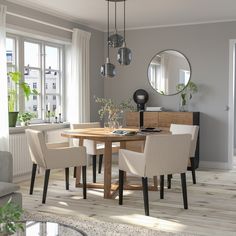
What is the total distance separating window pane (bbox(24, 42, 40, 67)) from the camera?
19.0ft

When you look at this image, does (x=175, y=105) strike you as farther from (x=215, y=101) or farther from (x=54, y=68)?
(x=54, y=68)

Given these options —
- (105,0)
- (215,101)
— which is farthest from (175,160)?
(215,101)

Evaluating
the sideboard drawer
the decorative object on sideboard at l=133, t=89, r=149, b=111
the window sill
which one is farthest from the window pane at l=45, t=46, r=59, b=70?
the sideboard drawer

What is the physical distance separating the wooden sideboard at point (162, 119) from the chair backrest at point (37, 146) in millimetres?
2523

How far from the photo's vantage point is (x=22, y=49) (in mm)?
5621

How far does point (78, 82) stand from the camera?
6324 millimetres

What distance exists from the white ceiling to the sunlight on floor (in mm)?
2843

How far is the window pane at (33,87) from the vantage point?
19.2ft

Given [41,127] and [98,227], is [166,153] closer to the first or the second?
[98,227]

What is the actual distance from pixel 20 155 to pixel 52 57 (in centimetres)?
189

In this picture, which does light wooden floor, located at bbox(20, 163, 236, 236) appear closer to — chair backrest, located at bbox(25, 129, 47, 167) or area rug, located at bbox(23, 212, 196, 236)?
area rug, located at bbox(23, 212, 196, 236)

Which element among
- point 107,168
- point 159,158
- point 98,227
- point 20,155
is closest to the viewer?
point 98,227

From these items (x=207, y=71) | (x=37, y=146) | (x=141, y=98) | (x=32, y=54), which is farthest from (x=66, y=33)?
(x=37, y=146)

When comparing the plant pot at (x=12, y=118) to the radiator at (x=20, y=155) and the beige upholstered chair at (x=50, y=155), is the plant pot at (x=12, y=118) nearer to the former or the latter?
the radiator at (x=20, y=155)
